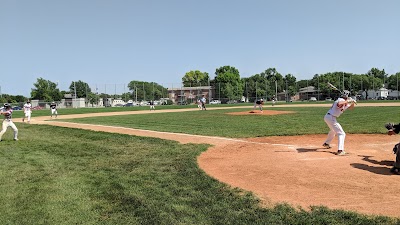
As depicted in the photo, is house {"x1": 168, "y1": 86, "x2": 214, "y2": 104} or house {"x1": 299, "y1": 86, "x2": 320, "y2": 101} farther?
house {"x1": 299, "y1": 86, "x2": 320, "y2": 101}

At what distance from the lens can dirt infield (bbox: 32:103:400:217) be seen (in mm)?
5332

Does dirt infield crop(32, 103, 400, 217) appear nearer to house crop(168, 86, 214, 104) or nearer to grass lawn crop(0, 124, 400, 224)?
grass lawn crop(0, 124, 400, 224)

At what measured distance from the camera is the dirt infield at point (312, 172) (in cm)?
533

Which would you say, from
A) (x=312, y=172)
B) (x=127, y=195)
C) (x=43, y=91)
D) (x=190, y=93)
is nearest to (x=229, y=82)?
(x=190, y=93)

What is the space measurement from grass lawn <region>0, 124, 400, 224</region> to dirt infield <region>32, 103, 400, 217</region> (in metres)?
0.41

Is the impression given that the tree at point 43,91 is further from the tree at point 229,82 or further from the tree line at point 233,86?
the tree at point 229,82

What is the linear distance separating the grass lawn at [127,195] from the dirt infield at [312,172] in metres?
0.41

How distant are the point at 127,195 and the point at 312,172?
3.98 m

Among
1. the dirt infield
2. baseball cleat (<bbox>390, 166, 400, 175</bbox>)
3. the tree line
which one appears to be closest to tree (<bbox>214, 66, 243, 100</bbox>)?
the tree line

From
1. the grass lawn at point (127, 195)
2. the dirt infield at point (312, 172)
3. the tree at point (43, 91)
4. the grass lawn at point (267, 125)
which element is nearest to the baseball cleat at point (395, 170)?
the dirt infield at point (312, 172)

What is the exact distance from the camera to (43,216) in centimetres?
497

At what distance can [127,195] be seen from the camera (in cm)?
595

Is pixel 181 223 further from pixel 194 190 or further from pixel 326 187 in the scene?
pixel 326 187

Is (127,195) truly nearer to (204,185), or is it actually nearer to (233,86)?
(204,185)
